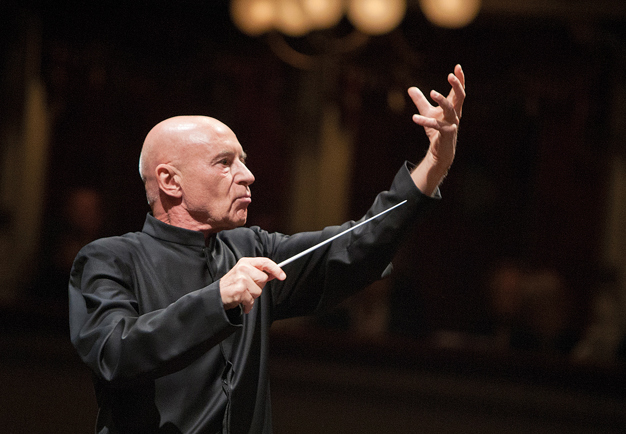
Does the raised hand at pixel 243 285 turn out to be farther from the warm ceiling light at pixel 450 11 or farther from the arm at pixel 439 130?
the warm ceiling light at pixel 450 11

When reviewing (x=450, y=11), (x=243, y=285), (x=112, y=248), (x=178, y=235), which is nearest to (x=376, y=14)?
(x=450, y=11)

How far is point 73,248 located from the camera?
4688 millimetres

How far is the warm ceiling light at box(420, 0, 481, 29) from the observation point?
4902mm

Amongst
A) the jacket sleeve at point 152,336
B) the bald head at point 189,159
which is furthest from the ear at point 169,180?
the jacket sleeve at point 152,336

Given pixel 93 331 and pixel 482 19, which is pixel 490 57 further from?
pixel 93 331

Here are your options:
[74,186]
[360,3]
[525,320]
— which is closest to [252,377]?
[525,320]

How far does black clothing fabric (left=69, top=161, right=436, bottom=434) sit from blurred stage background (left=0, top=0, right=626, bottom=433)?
109 inches

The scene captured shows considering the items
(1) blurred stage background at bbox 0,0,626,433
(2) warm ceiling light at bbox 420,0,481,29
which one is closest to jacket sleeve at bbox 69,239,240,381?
(1) blurred stage background at bbox 0,0,626,433

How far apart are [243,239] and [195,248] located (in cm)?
20

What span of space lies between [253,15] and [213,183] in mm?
3907

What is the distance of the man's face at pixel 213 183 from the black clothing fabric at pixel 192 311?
6 centimetres

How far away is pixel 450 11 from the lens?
4953 millimetres

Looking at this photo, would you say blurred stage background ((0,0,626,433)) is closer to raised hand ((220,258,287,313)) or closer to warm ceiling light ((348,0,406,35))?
warm ceiling light ((348,0,406,35))

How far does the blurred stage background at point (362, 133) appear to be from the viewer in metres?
5.05
